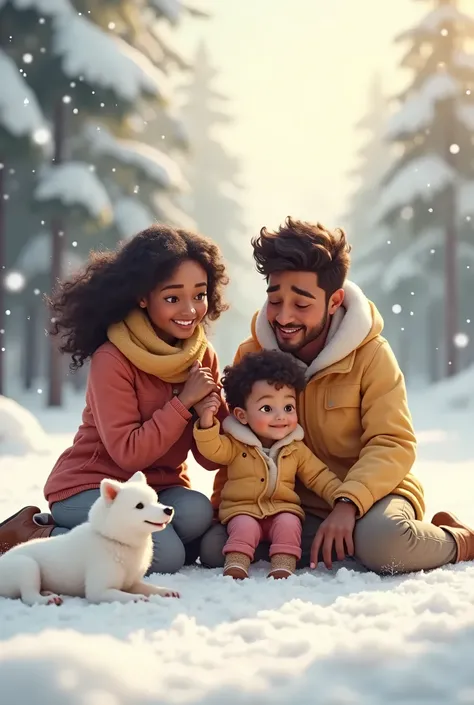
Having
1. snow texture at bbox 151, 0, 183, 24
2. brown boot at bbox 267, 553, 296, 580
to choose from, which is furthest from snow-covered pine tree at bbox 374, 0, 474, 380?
brown boot at bbox 267, 553, 296, 580

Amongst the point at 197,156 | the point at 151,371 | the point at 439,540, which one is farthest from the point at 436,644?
the point at 197,156

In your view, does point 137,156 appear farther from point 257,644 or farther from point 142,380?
point 257,644

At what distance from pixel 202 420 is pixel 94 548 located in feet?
2.92

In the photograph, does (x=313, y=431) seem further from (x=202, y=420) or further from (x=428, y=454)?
(x=428, y=454)

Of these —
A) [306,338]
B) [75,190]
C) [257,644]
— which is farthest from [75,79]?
[257,644]

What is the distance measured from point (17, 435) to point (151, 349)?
5260 millimetres

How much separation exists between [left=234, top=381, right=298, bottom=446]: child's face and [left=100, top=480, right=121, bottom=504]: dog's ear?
0.91 meters

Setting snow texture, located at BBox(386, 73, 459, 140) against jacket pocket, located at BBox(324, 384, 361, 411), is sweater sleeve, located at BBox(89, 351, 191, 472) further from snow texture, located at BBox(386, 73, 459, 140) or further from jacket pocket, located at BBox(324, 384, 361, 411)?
snow texture, located at BBox(386, 73, 459, 140)

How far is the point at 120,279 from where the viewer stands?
4090 mm

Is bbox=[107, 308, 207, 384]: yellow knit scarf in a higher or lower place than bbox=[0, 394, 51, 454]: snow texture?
higher

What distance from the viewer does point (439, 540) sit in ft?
12.8

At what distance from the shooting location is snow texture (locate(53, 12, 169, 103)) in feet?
44.2

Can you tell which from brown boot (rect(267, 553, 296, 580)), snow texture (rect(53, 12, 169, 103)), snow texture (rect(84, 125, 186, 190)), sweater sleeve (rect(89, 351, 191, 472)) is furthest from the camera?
snow texture (rect(84, 125, 186, 190))

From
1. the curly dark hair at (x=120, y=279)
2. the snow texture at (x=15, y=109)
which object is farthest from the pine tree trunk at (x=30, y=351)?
the curly dark hair at (x=120, y=279)
